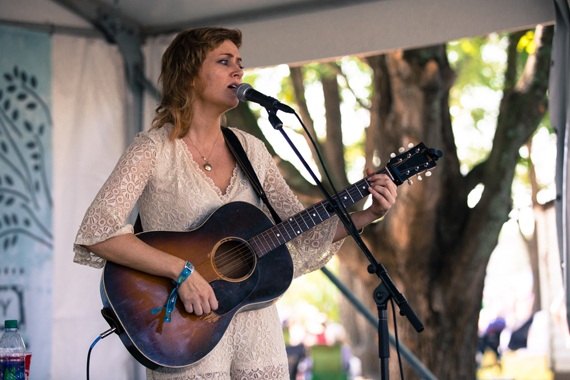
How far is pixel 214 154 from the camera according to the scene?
7.39 feet

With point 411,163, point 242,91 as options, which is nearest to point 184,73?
point 242,91

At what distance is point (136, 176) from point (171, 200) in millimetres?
175

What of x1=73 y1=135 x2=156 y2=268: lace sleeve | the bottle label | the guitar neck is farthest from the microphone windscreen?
the bottle label

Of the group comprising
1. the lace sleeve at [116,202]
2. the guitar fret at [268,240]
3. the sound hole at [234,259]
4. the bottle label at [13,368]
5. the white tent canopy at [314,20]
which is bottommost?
the bottle label at [13,368]

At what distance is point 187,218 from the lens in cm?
205

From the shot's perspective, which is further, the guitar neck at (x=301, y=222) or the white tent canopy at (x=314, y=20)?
the white tent canopy at (x=314, y=20)

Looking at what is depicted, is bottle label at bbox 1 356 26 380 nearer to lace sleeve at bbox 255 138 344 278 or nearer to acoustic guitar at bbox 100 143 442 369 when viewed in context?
acoustic guitar at bbox 100 143 442 369

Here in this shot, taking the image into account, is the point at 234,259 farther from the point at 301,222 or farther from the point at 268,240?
the point at 301,222

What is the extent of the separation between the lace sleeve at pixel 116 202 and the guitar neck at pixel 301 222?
1.60 ft

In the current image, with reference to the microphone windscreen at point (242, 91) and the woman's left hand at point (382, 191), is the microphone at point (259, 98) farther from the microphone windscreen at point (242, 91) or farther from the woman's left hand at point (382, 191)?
the woman's left hand at point (382, 191)

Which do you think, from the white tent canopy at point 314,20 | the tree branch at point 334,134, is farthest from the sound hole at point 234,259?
the tree branch at point 334,134

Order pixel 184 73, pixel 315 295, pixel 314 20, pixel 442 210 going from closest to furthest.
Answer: pixel 184 73
pixel 314 20
pixel 442 210
pixel 315 295

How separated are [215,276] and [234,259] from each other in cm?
12

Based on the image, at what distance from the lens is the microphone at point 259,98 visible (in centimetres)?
185
